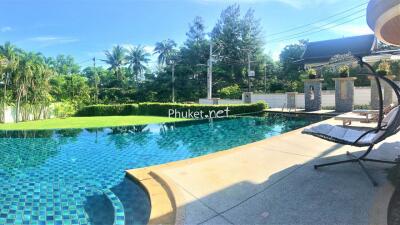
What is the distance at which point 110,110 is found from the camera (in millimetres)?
23531

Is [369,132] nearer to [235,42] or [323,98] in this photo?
[323,98]

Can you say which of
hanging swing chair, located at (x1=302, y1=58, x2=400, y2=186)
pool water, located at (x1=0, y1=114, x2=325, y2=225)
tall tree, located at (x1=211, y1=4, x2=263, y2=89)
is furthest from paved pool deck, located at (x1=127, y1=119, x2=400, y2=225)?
tall tree, located at (x1=211, y1=4, x2=263, y2=89)

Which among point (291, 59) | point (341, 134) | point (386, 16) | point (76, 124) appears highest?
point (291, 59)

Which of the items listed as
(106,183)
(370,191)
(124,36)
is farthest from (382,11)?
(124,36)

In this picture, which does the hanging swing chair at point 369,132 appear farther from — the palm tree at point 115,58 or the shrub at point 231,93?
the palm tree at point 115,58

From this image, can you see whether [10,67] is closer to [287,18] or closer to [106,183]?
[106,183]

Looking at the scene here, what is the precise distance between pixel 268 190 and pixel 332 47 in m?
33.3

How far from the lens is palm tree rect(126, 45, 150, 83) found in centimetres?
4125

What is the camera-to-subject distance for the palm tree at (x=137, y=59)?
41250 mm

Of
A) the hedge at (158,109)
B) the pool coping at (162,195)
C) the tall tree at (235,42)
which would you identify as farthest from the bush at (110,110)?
the pool coping at (162,195)

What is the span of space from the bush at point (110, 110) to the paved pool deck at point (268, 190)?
19102 mm

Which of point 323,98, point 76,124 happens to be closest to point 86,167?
point 76,124

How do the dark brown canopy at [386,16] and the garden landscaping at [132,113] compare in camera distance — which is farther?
the garden landscaping at [132,113]

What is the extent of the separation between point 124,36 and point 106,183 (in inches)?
1607
